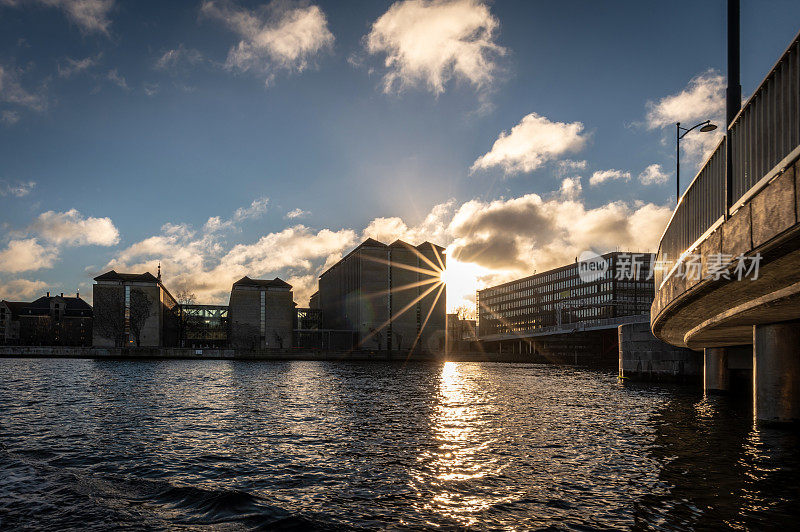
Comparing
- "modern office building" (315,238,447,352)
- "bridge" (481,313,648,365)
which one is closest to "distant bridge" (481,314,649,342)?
"bridge" (481,313,648,365)

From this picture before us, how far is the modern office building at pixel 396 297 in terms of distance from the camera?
150 m

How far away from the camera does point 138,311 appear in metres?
143

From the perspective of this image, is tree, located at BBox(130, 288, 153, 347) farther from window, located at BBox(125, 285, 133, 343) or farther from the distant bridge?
the distant bridge

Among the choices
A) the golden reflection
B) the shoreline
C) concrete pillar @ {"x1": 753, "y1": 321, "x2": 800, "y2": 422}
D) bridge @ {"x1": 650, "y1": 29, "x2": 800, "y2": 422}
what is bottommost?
the shoreline

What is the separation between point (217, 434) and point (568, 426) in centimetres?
1244

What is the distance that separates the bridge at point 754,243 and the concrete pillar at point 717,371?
12.8 meters

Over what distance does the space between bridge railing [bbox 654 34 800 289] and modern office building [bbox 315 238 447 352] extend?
131 meters

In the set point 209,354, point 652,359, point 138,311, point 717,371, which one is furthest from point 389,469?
point 138,311

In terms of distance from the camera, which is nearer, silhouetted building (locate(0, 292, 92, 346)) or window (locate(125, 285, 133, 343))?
window (locate(125, 285, 133, 343))

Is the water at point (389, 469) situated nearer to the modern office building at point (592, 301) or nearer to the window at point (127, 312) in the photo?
the modern office building at point (592, 301)

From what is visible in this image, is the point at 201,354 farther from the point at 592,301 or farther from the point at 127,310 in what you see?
the point at 592,301

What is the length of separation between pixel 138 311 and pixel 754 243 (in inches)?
5985

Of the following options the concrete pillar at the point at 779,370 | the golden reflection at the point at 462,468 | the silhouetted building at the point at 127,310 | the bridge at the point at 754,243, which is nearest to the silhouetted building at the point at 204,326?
the silhouetted building at the point at 127,310

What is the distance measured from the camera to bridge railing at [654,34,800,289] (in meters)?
8.70
